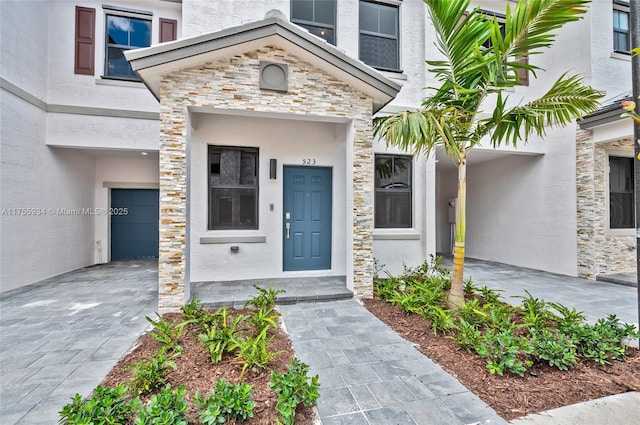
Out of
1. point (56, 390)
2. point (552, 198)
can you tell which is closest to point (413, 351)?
point (56, 390)

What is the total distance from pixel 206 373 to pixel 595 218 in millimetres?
8440

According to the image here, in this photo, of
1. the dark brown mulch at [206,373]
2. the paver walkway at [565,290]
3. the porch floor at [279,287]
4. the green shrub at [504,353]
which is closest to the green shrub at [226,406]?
the dark brown mulch at [206,373]

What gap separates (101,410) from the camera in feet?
6.19

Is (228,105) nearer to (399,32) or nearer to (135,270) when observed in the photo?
(399,32)

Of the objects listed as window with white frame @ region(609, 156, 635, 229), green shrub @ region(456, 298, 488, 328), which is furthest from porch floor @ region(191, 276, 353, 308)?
window with white frame @ region(609, 156, 635, 229)

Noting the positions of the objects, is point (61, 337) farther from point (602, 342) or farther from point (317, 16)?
point (317, 16)

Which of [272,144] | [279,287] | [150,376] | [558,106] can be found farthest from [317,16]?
[150,376]

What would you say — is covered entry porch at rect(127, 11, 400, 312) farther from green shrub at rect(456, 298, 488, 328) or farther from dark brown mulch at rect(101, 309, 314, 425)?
green shrub at rect(456, 298, 488, 328)

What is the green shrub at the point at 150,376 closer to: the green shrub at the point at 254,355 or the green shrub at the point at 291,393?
the green shrub at the point at 254,355

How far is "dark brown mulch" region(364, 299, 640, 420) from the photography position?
91.7 inches

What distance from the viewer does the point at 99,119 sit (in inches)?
263

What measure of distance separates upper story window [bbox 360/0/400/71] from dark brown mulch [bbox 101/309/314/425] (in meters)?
6.23

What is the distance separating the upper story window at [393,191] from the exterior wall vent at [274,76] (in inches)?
111

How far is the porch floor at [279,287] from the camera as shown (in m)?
4.61
